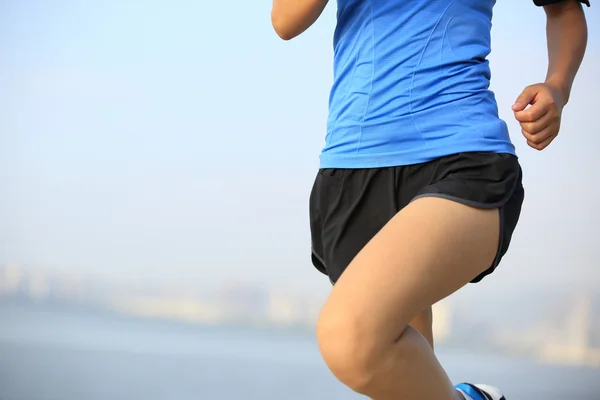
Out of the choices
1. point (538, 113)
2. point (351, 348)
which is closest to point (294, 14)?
point (538, 113)

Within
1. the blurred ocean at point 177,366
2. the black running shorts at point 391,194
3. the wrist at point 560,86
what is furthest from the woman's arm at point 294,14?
the blurred ocean at point 177,366

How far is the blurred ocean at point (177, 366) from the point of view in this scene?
2.45 m

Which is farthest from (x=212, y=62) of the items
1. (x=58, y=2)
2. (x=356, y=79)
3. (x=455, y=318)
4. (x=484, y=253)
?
(x=484, y=253)

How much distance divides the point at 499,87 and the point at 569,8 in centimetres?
202

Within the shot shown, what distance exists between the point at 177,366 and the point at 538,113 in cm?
190

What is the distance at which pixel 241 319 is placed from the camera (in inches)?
123

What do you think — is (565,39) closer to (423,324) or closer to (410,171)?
(410,171)

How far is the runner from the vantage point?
911mm

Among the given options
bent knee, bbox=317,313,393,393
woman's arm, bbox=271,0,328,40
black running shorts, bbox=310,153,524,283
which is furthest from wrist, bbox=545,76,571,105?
bent knee, bbox=317,313,393,393

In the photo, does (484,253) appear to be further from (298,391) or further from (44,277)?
(44,277)

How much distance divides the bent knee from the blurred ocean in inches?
58.2

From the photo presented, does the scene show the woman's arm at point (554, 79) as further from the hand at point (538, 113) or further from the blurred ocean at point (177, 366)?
the blurred ocean at point (177, 366)

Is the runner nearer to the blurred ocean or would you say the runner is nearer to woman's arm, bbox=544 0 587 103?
woman's arm, bbox=544 0 587 103

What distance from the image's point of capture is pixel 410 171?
1.08m
